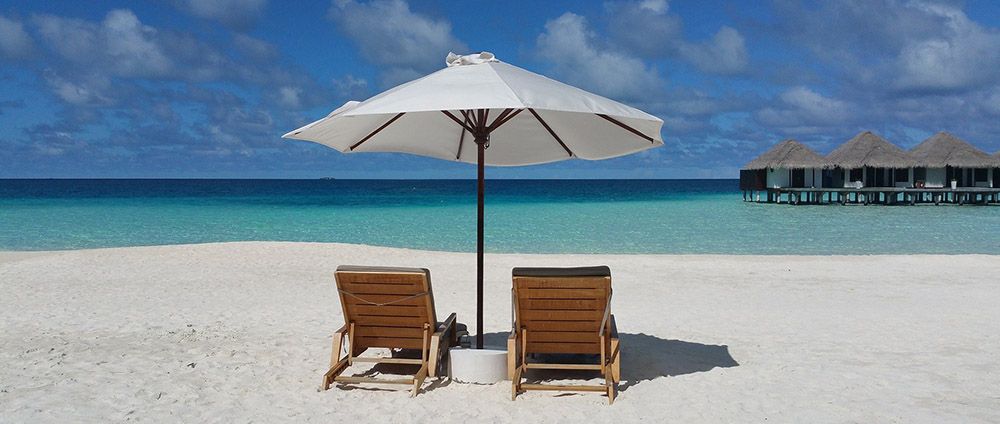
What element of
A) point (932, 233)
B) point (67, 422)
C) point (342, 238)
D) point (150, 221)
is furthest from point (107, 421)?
point (150, 221)

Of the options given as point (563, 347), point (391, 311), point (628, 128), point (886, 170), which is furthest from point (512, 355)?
point (886, 170)

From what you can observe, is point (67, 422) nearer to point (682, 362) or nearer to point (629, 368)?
point (629, 368)

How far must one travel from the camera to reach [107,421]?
389cm

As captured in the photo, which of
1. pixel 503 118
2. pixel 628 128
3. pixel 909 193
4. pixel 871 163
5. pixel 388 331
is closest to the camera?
pixel 388 331

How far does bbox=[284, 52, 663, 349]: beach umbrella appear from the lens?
13.1ft

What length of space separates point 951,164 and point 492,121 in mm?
37073

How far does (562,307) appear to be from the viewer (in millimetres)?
4363

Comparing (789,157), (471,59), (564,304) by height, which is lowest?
(564,304)

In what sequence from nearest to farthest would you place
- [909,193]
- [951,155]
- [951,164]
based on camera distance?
[951,164], [951,155], [909,193]

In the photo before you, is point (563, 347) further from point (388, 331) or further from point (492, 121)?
point (492, 121)

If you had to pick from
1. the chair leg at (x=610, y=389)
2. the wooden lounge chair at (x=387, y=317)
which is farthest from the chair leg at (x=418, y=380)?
the chair leg at (x=610, y=389)

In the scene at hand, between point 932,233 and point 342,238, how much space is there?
54.7 ft

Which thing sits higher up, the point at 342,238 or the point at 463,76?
the point at 463,76

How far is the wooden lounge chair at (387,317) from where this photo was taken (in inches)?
174
